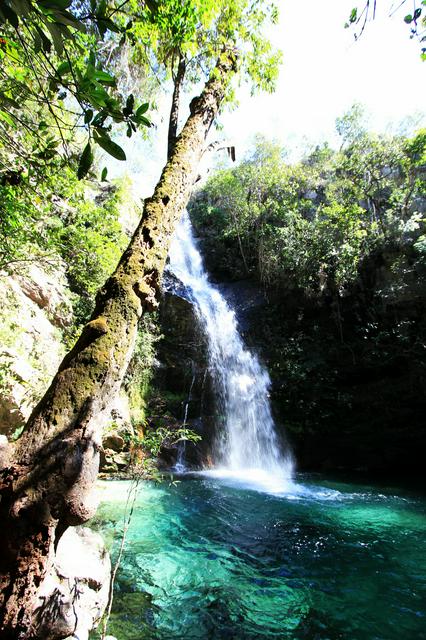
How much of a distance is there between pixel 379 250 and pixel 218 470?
30.8 feet

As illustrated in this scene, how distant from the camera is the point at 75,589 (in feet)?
9.11

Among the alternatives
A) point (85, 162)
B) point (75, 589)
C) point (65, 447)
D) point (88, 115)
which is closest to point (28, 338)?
point (75, 589)

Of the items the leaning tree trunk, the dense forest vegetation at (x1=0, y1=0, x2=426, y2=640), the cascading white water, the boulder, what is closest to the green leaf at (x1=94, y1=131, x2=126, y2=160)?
the dense forest vegetation at (x1=0, y1=0, x2=426, y2=640)

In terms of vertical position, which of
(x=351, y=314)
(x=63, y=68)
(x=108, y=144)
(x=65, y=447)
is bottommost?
(x=65, y=447)

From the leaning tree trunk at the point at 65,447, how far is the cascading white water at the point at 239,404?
7.87 m

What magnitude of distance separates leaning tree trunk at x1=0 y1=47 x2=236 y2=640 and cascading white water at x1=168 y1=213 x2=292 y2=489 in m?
7.87

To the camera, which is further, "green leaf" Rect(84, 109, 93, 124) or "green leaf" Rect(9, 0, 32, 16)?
"green leaf" Rect(84, 109, 93, 124)

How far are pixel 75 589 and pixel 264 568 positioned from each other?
2444 mm

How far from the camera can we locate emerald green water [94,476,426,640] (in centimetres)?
319

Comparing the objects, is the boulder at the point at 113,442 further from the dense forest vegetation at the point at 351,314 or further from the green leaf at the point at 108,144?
the green leaf at the point at 108,144

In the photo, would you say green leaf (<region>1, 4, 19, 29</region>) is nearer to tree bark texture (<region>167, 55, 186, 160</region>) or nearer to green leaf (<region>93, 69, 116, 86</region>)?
green leaf (<region>93, 69, 116, 86</region>)

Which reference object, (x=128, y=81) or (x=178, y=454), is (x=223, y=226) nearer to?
(x=128, y=81)

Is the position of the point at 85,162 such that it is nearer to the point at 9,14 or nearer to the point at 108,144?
the point at 108,144

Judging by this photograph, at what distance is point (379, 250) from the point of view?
504 inches
